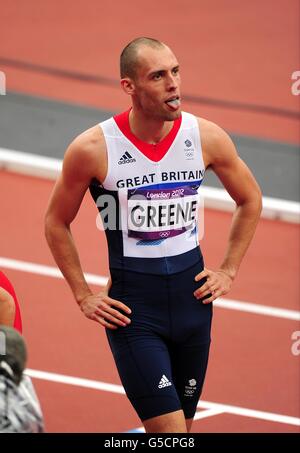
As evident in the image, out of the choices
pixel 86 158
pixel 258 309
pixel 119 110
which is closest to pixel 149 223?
pixel 86 158

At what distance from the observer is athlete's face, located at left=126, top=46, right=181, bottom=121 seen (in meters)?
6.61

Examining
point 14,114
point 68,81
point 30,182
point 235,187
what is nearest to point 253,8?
point 68,81

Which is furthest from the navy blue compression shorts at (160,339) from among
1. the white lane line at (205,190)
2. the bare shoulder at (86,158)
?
the white lane line at (205,190)

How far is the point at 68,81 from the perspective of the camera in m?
15.5

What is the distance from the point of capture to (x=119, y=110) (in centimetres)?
1464

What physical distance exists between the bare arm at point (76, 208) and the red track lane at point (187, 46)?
7.56 metres

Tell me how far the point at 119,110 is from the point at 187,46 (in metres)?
2.35

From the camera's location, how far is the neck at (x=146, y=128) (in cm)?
680

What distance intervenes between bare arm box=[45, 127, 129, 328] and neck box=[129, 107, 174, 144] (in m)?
0.20

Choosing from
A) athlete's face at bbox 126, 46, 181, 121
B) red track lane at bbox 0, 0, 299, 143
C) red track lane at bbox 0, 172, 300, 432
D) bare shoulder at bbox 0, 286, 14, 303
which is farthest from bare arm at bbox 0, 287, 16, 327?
red track lane at bbox 0, 0, 299, 143

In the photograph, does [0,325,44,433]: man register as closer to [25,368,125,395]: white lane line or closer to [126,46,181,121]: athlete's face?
[126,46,181,121]: athlete's face

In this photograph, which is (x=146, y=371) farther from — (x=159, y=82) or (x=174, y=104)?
(x=159, y=82)

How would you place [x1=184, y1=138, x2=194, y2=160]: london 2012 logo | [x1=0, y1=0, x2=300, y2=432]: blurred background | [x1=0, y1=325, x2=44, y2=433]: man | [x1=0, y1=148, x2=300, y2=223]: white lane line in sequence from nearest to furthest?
[x1=0, y1=325, x2=44, y2=433]: man < [x1=184, y1=138, x2=194, y2=160]: london 2012 logo < [x1=0, y1=0, x2=300, y2=432]: blurred background < [x1=0, y1=148, x2=300, y2=223]: white lane line

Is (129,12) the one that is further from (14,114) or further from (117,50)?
(14,114)
